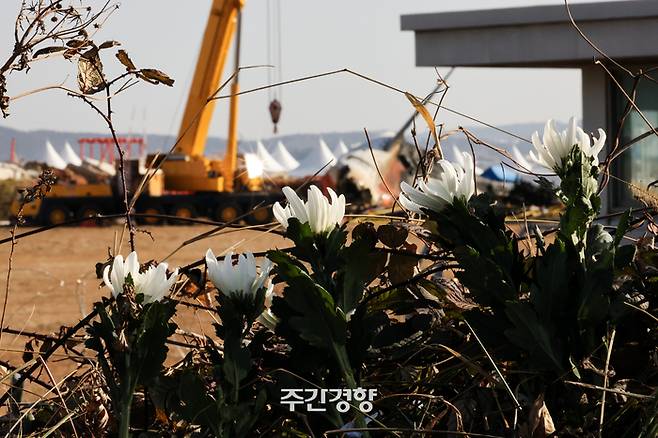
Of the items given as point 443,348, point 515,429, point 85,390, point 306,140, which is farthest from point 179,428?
point 306,140

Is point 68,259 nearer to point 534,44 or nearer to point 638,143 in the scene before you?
point 534,44

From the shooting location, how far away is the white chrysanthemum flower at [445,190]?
1498 mm

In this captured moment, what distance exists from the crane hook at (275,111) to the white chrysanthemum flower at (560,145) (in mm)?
25542

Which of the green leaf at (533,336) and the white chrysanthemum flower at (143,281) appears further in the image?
the white chrysanthemum flower at (143,281)

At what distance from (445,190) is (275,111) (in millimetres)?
27158

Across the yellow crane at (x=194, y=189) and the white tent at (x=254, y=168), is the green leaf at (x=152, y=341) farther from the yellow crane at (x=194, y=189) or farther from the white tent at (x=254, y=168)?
the yellow crane at (x=194, y=189)

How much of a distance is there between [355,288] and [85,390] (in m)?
0.50

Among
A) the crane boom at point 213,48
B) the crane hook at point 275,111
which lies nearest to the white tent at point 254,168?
the crane hook at point 275,111

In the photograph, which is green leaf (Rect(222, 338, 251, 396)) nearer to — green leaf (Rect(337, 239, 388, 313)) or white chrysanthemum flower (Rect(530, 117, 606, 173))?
green leaf (Rect(337, 239, 388, 313))

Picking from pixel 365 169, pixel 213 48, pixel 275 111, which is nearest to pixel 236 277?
pixel 275 111

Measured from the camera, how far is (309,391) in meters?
1.44

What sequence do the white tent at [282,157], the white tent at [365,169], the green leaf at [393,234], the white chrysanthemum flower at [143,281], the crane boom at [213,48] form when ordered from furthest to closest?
the white tent at [282,157] → the white tent at [365,169] → the crane boom at [213,48] → the green leaf at [393,234] → the white chrysanthemum flower at [143,281]

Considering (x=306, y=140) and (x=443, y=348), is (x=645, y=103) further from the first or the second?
(x=306, y=140)

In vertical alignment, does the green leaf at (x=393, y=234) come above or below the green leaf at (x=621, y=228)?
below
